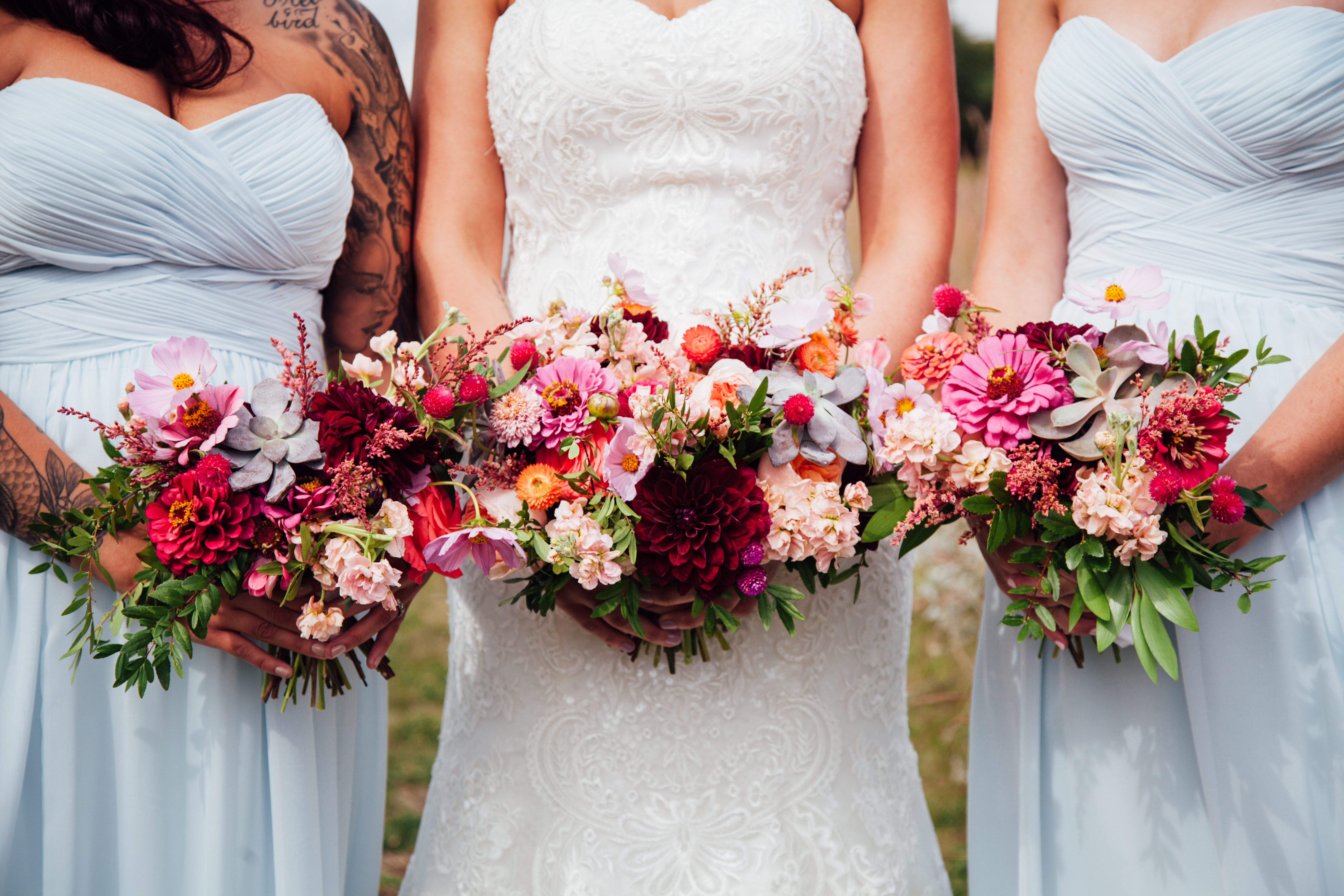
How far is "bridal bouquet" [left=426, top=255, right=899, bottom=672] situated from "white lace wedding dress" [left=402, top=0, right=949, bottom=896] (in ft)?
1.23

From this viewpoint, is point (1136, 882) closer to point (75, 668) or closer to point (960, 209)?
point (75, 668)

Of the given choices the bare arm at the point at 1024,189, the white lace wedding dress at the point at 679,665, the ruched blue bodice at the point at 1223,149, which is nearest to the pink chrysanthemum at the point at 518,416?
the white lace wedding dress at the point at 679,665

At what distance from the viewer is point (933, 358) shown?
1930 mm

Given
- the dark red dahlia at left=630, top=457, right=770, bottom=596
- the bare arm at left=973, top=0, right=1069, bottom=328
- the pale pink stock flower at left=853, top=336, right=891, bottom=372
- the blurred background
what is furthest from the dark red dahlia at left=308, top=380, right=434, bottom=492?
the blurred background

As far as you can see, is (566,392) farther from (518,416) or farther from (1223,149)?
(1223,149)

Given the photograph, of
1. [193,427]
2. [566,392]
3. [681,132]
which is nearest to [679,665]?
[566,392]

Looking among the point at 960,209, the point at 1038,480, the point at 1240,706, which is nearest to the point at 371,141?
the point at 1038,480

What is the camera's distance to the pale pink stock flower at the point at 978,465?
177 cm

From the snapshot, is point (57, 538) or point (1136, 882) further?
point (1136, 882)

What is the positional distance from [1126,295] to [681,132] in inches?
43.7

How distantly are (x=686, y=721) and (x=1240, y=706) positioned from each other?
1.17 meters

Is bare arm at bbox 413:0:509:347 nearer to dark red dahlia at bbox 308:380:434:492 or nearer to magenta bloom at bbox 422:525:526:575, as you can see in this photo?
dark red dahlia at bbox 308:380:434:492

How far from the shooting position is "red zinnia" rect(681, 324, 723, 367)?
1.92 meters

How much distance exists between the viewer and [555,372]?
1885 millimetres
